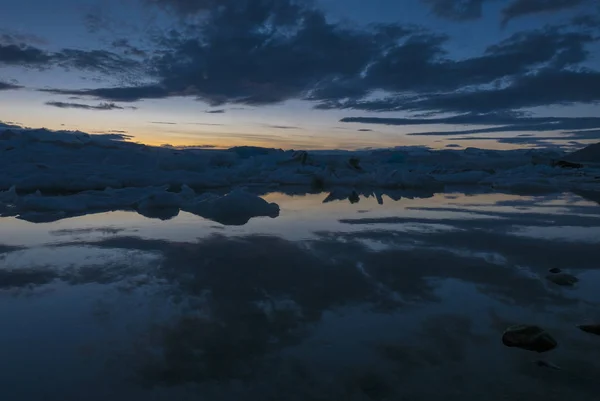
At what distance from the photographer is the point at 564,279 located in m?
3.46

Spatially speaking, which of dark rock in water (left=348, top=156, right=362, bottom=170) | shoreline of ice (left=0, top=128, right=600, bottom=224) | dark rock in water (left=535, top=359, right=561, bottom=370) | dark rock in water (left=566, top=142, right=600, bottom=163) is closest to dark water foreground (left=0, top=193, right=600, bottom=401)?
dark rock in water (left=535, top=359, right=561, bottom=370)

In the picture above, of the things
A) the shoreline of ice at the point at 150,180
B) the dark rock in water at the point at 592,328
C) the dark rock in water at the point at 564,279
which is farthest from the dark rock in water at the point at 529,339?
the shoreline of ice at the point at 150,180

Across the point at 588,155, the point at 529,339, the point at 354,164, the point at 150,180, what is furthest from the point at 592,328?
the point at 588,155

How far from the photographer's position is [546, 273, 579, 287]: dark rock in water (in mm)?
3421

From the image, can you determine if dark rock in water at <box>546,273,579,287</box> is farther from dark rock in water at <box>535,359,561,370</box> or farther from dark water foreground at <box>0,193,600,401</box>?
dark rock in water at <box>535,359,561,370</box>

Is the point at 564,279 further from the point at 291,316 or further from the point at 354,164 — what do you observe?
the point at 354,164

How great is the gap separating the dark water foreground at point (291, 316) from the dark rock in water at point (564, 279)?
64 mm

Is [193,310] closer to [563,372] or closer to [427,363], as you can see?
[427,363]

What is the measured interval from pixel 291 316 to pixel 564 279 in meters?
2.18

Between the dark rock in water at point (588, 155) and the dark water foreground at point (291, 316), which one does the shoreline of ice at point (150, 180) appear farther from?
the dark rock in water at point (588, 155)

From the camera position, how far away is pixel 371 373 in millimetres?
1997

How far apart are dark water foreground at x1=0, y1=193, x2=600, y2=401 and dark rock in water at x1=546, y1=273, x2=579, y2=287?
64 mm

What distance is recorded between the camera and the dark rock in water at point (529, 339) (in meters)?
2.23

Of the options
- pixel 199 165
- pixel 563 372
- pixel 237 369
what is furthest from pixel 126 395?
pixel 199 165
